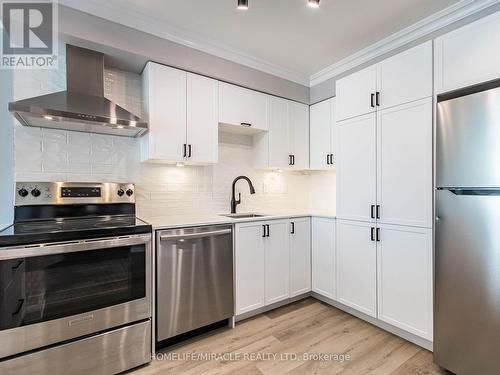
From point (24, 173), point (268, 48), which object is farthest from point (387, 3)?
point (24, 173)

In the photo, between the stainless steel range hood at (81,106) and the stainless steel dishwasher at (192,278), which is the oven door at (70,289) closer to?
the stainless steel dishwasher at (192,278)

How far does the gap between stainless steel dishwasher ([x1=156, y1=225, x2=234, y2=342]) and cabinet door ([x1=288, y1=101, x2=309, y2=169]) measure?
1441mm

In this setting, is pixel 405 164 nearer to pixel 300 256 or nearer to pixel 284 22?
pixel 300 256

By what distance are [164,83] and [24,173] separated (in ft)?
4.39

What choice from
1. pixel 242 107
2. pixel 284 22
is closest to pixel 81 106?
pixel 242 107

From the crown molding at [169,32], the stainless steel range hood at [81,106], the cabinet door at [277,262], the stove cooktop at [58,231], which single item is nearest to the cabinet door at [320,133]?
the crown molding at [169,32]

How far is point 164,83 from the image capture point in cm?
231

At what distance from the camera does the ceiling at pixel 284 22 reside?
1.99 meters

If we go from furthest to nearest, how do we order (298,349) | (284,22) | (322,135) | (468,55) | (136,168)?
(322,135)
(136,168)
(284,22)
(298,349)
(468,55)

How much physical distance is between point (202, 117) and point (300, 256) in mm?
1881

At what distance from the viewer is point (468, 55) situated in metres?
1.79

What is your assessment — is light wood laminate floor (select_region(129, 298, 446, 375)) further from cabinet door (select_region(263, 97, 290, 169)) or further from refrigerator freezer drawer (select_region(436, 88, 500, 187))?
cabinet door (select_region(263, 97, 290, 169))

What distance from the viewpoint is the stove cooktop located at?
1464 millimetres

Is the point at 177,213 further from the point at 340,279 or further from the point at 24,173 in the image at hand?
the point at 340,279
